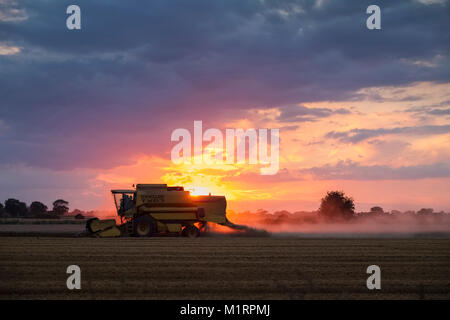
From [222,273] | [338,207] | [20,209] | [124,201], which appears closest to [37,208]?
A: [20,209]

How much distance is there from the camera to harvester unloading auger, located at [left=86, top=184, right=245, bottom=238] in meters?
36.1

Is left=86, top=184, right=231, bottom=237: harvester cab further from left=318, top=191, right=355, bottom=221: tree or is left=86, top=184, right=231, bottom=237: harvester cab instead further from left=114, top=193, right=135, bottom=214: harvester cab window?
left=318, top=191, right=355, bottom=221: tree

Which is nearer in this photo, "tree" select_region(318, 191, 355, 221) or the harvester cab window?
the harvester cab window

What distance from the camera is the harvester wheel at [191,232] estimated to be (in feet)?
118

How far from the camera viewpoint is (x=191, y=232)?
36125 millimetres

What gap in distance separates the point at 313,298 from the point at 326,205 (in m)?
77.1

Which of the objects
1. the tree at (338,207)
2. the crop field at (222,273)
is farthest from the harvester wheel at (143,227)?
the tree at (338,207)

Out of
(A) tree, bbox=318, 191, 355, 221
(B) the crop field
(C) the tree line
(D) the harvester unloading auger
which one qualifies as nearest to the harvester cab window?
(D) the harvester unloading auger

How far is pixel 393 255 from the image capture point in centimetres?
2325

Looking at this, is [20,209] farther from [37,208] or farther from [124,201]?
[124,201]

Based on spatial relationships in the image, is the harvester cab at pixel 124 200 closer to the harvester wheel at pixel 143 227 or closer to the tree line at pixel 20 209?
the harvester wheel at pixel 143 227

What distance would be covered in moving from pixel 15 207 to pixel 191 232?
12312 centimetres
